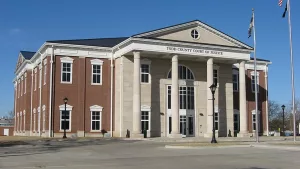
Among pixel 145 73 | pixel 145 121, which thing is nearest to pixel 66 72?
pixel 145 73

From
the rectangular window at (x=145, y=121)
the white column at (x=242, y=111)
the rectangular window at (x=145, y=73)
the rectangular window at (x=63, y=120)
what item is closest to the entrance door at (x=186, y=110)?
the rectangular window at (x=145, y=73)

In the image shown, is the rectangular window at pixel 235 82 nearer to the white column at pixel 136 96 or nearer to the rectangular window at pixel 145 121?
the rectangular window at pixel 145 121

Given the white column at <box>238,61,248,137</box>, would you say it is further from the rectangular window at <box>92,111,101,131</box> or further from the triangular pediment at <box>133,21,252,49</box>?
the rectangular window at <box>92,111,101,131</box>

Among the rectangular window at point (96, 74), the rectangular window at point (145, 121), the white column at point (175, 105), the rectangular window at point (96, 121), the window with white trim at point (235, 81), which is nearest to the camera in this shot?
the white column at point (175, 105)

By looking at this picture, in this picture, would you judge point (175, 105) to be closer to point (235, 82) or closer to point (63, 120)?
point (63, 120)

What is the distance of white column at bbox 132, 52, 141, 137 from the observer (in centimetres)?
4194

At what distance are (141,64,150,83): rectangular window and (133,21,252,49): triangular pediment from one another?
146 inches

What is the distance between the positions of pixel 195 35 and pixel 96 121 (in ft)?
49.3

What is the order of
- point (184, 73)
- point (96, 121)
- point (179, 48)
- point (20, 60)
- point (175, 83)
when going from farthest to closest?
point (20, 60), point (184, 73), point (96, 121), point (179, 48), point (175, 83)

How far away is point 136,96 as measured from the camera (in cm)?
4219

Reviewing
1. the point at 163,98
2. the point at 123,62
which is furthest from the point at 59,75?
the point at 163,98

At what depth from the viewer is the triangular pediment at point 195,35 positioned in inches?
1762

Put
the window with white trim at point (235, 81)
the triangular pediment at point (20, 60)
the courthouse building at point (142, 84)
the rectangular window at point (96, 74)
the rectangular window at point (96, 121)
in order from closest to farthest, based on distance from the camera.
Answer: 1. the courthouse building at point (142, 84)
2. the rectangular window at point (96, 121)
3. the rectangular window at point (96, 74)
4. the window with white trim at point (235, 81)
5. the triangular pediment at point (20, 60)

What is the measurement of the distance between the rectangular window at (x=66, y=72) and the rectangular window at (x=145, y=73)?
8063 mm
